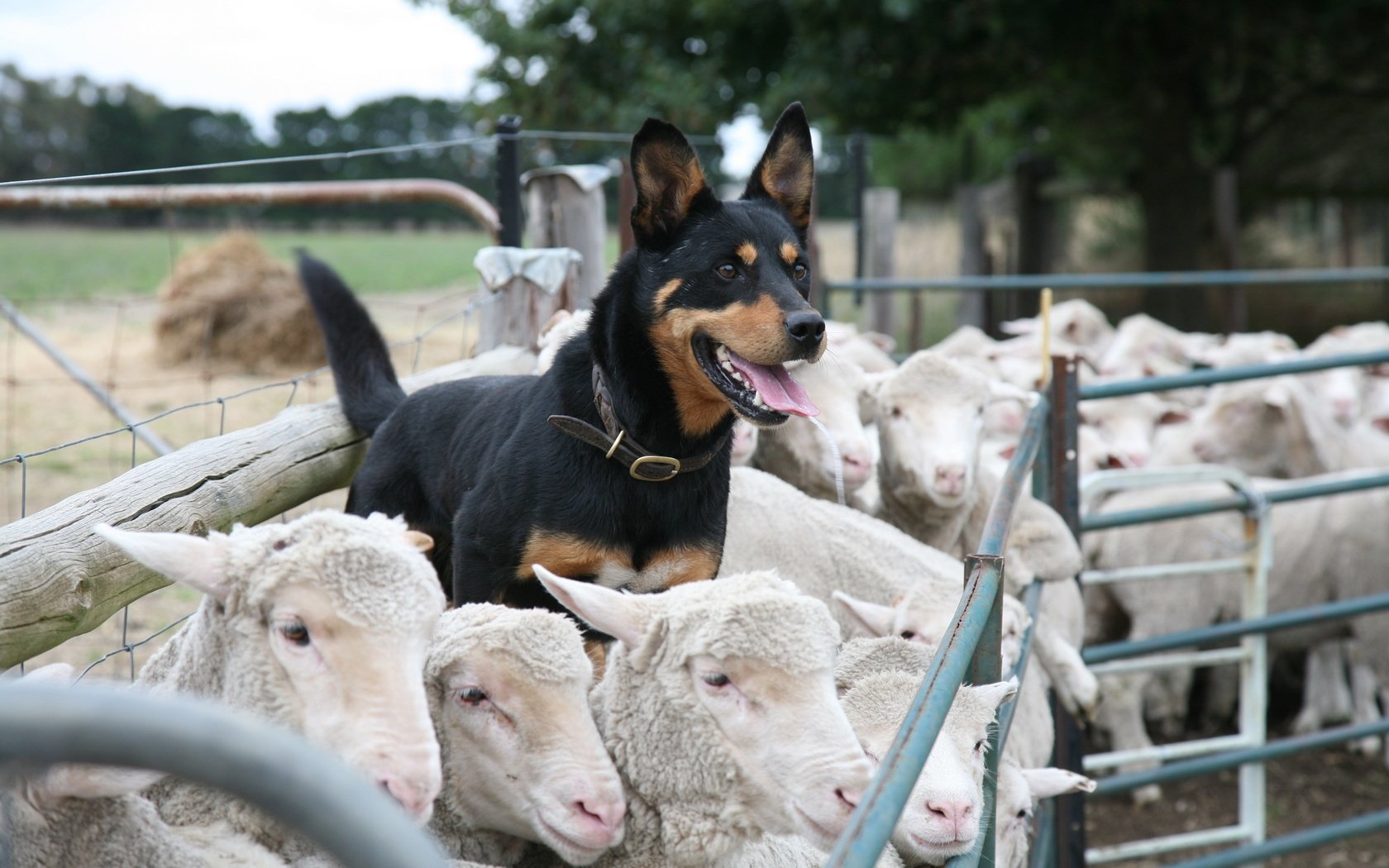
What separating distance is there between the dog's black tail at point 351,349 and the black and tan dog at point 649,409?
0.56 m

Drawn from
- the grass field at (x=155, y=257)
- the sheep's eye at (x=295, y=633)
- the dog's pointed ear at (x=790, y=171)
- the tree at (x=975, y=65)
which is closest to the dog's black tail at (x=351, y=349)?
the dog's pointed ear at (x=790, y=171)

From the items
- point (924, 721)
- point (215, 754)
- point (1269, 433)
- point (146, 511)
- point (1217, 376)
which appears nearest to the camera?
point (215, 754)

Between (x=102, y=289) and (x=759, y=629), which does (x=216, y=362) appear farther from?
(x=759, y=629)

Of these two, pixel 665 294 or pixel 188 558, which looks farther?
pixel 665 294

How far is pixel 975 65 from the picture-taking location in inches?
488

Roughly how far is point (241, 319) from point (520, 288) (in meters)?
11.8

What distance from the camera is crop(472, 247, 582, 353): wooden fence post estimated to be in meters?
4.46

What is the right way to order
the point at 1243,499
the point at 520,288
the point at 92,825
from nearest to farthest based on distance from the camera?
the point at 92,825 → the point at 520,288 → the point at 1243,499

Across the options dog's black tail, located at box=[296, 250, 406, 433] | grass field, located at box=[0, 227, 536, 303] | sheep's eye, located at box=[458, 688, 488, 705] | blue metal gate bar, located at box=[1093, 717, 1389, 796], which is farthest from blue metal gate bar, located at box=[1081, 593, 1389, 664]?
grass field, located at box=[0, 227, 536, 303]

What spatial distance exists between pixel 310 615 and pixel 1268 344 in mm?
7630

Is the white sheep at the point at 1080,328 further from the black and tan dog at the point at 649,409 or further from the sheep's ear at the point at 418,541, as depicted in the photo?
the sheep's ear at the point at 418,541

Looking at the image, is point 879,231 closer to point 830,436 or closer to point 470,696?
point 830,436

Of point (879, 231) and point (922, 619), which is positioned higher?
point (879, 231)

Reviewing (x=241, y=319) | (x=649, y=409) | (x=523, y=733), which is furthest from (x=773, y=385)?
(x=241, y=319)
